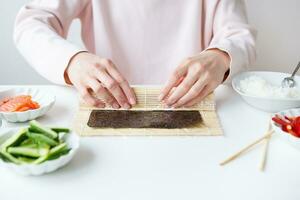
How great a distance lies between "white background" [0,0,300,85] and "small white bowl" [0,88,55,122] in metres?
0.88

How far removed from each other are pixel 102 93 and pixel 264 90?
13.8 inches

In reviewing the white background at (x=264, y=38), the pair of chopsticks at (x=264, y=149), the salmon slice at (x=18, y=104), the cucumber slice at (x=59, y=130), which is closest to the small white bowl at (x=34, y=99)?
the salmon slice at (x=18, y=104)

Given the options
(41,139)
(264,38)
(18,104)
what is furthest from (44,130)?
(264,38)

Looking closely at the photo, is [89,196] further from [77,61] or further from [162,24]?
[162,24]

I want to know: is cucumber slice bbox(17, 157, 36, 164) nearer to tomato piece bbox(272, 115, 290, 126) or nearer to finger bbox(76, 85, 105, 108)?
finger bbox(76, 85, 105, 108)

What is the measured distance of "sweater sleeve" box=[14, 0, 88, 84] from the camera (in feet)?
2.94

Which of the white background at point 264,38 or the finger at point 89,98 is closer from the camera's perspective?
the finger at point 89,98

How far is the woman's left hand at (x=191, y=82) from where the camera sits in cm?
82

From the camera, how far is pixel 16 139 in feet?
2.03

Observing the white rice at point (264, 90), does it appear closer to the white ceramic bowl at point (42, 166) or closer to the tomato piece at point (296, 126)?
the tomato piece at point (296, 126)

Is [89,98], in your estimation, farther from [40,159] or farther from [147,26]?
[147,26]

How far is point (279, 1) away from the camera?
165 centimetres

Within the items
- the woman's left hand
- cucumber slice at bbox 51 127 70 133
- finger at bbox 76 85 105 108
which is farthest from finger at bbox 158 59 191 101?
cucumber slice at bbox 51 127 70 133

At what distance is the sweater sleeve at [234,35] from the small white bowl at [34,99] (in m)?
0.40
